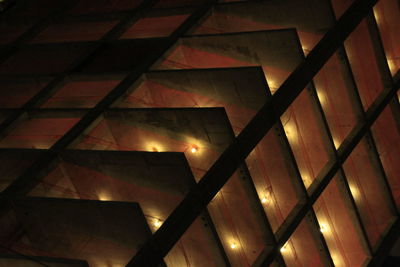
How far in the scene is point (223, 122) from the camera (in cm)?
1633

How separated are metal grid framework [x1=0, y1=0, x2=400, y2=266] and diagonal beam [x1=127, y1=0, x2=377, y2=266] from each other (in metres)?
0.04

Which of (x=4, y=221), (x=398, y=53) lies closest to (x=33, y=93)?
(x=4, y=221)

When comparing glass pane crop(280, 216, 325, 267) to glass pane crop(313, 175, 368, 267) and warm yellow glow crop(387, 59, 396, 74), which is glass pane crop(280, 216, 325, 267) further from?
warm yellow glow crop(387, 59, 396, 74)

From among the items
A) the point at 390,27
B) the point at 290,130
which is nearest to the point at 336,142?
the point at 290,130

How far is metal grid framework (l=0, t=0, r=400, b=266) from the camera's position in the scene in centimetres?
1612

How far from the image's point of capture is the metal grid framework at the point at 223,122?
1612 centimetres

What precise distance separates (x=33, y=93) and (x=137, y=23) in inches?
177

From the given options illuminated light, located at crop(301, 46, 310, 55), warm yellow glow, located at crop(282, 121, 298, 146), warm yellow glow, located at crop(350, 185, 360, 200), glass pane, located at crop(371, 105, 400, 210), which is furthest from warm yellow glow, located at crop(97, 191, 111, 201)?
glass pane, located at crop(371, 105, 400, 210)

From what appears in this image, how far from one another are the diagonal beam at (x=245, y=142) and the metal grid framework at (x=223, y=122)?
37 millimetres

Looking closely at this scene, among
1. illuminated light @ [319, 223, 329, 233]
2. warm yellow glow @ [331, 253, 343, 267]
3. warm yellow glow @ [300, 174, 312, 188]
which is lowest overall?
warm yellow glow @ [331, 253, 343, 267]

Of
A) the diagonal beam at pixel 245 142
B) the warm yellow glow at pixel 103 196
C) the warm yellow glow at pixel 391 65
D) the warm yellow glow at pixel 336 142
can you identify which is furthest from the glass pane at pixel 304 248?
the warm yellow glow at pixel 391 65

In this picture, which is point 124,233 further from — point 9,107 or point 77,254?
point 9,107

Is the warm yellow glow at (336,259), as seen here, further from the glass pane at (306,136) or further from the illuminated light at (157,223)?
the illuminated light at (157,223)

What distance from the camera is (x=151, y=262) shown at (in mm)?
14383
